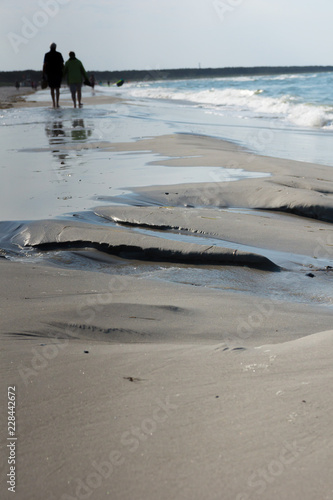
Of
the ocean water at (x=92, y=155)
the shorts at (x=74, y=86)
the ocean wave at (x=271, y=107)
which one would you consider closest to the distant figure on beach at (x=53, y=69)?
the shorts at (x=74, y=86)

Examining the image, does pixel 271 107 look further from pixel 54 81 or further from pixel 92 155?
pixel 92 155

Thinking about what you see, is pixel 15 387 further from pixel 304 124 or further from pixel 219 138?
pixel 304 124

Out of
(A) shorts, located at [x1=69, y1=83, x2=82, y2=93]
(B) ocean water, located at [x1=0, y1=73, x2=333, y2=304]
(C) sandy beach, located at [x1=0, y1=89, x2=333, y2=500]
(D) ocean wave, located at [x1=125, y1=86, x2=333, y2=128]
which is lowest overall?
(C) sandy beach, located at [x1=0, y1=89, x2=333, y2=500]

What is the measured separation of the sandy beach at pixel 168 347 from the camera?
51.9 inches

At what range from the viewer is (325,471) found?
1275 millimetres

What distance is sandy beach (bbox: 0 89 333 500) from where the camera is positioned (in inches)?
51.9

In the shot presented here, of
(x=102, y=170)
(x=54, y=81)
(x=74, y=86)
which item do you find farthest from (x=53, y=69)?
(x=102, y=170)

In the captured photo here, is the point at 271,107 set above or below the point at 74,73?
below

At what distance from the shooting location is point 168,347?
6.64 feet

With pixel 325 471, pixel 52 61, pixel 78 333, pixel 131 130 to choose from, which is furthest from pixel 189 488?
pixel 52 61

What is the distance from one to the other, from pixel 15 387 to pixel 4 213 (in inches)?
117

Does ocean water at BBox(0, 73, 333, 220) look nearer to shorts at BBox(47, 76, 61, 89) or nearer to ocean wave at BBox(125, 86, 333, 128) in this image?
ocean wave at BBox(125, 86, 333, 128)

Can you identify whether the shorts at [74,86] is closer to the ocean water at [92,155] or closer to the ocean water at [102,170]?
the ocean water at [92,155]

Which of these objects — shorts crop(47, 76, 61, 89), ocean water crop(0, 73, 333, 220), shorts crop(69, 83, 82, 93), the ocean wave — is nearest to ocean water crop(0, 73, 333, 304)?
ocean water crop(0, 73, 333, 220)
